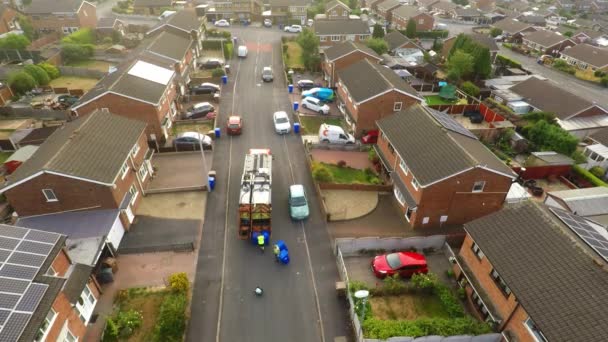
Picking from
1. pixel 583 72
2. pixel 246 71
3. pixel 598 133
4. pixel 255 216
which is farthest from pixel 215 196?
pixel 583 72

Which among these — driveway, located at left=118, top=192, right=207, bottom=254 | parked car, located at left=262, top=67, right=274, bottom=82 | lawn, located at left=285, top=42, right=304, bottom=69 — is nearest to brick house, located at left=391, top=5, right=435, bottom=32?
lawn, located at left=285, top=42, right=304, bottom=69

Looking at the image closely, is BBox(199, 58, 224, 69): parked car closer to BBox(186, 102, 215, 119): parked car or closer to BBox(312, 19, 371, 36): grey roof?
BBox(186, 102, 215, 119): parked car

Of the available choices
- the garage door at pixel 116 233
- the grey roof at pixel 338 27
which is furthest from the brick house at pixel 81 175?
the grey roof at pixel 338 27

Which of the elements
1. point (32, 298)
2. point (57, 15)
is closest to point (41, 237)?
point (32, 298)

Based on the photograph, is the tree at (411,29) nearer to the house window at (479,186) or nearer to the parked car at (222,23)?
the parked car at (222,23)

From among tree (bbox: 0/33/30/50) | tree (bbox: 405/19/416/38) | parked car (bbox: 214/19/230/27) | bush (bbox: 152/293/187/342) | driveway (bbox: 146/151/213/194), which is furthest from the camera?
parked car (bbox: 214/19/230/27)
